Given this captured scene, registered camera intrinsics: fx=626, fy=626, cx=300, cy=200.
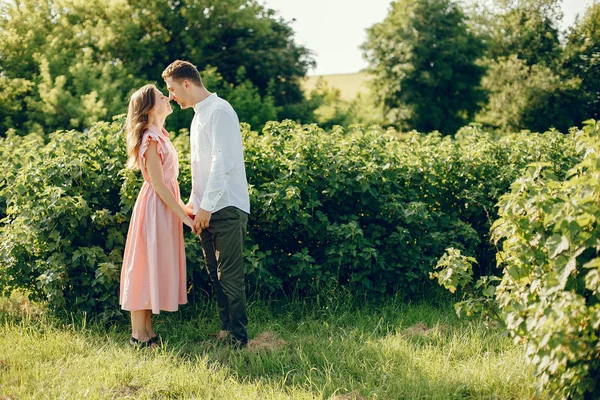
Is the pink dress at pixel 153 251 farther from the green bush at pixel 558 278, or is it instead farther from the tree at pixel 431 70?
the tree at pixel 431 70

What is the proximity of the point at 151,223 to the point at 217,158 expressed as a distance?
0.85 meters

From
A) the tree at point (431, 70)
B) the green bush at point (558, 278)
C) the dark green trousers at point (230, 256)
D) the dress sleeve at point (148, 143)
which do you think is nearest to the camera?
the green bush at point (558, 278)

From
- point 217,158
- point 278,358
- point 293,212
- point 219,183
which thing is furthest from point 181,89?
point 278,358

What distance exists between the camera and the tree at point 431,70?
41.6m

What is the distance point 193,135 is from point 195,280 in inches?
67.6

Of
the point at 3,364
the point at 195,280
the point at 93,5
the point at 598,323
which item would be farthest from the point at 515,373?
the point at 93,5

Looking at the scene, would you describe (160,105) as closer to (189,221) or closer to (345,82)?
(189,221)

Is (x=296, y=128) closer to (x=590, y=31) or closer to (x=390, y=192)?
(x=390, y=192)

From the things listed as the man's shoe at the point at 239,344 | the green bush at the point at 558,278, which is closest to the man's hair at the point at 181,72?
the man's shoe at the point at 239,344

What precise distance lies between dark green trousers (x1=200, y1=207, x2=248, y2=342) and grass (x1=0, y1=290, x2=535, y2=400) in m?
0.25

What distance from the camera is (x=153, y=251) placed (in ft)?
16.6

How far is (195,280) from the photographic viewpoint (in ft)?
20.0

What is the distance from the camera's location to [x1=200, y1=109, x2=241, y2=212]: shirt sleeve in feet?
15.4

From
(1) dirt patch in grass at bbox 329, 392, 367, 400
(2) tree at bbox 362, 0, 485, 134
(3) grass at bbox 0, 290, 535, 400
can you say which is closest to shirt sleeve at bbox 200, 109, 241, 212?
(3) grass at bbox 0, 290, 535, 400
